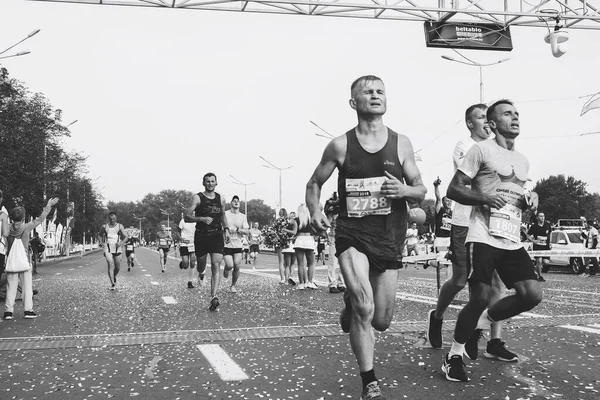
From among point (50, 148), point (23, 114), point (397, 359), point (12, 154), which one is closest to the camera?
point (397, 359)

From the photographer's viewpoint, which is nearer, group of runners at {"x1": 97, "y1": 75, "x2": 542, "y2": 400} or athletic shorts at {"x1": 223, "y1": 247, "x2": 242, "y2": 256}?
group of runners at {"x1": 97, "y1": 75, "x2": 542, "y2": 400}

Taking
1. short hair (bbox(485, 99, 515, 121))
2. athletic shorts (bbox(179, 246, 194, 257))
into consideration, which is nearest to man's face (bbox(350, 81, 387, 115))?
short hair (bbox(485, 99, 515, 121))

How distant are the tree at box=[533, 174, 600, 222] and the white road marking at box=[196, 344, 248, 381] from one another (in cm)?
9975

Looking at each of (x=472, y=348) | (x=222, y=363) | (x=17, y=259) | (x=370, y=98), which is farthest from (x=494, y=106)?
(x=17, y=259)

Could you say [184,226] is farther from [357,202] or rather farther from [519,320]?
[357,202]

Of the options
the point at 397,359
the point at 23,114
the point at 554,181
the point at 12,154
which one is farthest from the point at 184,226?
the point at 554,181

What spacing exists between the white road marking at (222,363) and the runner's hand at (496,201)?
2178 mm

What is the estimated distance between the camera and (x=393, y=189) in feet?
14.3

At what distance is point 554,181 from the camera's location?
338ft

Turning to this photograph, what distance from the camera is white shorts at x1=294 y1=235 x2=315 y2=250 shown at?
1391 cm

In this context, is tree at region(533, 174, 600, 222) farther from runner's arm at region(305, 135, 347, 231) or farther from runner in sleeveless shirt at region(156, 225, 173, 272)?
runner's arm at region(305, 135, 347, 231)

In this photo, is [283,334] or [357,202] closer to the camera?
[357,202]

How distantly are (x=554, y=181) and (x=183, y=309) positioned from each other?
→ 4002 inches

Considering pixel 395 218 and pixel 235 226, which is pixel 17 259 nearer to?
pixel 235 226
